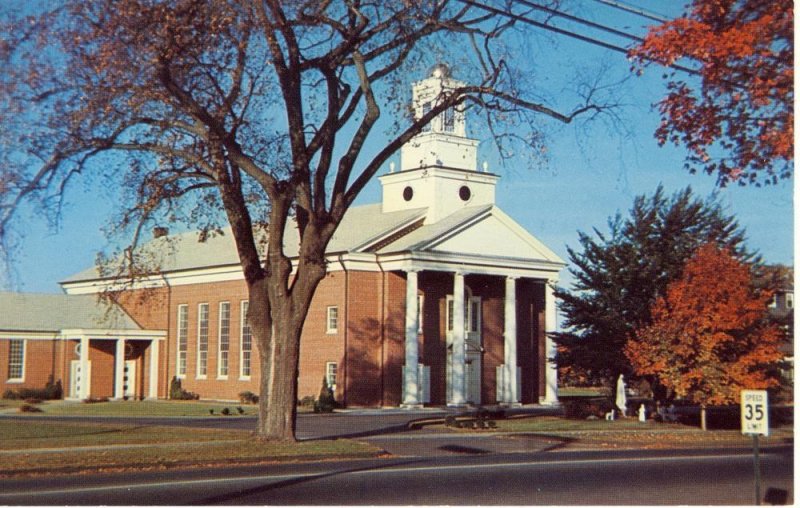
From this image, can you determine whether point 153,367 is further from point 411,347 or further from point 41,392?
point 411,347

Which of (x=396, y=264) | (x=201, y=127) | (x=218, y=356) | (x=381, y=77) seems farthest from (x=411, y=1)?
(x=218, y=356)

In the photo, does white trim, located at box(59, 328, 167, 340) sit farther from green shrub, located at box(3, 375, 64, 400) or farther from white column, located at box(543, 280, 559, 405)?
white column, located at box(543, 280, 559, 405)

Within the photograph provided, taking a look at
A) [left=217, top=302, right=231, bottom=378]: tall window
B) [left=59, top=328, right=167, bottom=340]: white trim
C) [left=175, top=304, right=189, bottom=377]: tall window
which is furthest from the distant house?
[left=59, top=328, right=167, bottom=340]: white trim

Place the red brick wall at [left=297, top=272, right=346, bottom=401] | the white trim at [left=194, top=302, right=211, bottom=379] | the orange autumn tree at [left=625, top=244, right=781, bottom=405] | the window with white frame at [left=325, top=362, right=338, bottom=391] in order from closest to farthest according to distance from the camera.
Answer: the orange autumn tree at [left=625, top=244, right=781, bottom=405], the red brick wall at [left=297, top=272, right=346, bottom=401], the window with white frame at [left=325, top=362, right=338, bottom=391], the white trim at [left=194, top=302, right=211, bottom=379]

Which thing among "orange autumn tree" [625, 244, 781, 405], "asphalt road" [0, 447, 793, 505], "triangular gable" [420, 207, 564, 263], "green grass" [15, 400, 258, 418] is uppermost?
"triangular gable" [420, 207, 564, 263]

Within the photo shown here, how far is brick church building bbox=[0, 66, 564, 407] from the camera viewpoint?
48.9 metres

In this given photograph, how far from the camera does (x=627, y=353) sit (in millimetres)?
37688

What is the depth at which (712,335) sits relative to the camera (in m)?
34.9

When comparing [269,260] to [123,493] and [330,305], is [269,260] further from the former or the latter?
[330,305]

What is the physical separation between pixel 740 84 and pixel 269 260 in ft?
43.1

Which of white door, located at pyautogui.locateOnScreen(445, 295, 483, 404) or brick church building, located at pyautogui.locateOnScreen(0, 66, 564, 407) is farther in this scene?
white door, located at pyautogui.locateOnScreen(445, 295, 483, 404)

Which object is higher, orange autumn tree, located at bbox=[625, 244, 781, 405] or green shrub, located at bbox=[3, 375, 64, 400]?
orange autumn tree, located at bbox=[625, 244, 781, 405]

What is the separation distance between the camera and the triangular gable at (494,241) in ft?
165

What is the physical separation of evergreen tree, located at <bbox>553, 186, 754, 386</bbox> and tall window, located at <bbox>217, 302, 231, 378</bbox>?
1914 centimetres
